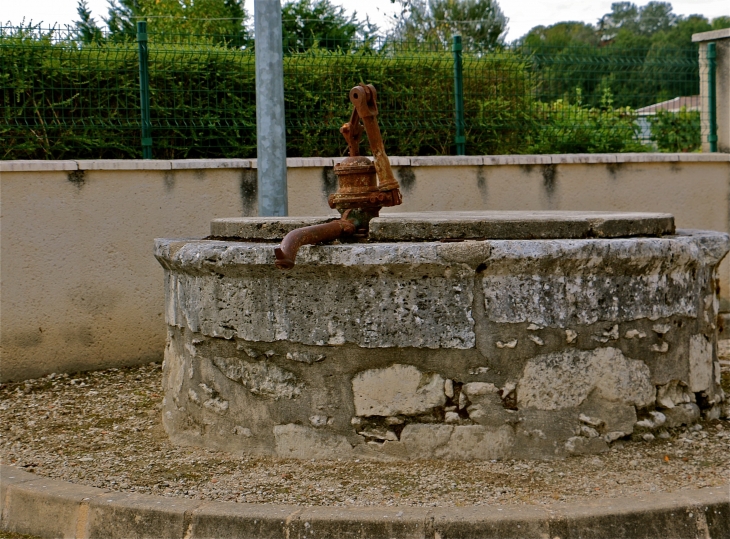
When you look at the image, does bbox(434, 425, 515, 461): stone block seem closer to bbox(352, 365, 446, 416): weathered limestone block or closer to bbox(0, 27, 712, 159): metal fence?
bbox(352, 365, 446, 416): weathered limestone block

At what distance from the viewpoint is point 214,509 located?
120 inches

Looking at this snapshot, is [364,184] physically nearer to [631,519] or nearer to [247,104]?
[631,519]

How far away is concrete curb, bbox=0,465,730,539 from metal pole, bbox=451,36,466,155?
4.46m

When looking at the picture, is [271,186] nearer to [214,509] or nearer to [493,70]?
[214,509]

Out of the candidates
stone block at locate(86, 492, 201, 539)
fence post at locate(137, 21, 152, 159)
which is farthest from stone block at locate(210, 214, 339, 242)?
fence post at locate(137, 21, 152, 159)

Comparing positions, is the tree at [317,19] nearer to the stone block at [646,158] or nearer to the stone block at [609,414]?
the stone block at [646,158]

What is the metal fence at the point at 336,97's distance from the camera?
6336mm

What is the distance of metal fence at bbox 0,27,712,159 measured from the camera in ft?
20.8

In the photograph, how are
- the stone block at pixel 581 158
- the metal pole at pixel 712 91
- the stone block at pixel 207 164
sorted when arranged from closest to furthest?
the stone block at pixel 207 164 < the stone block at pixel 581 158 < the metal pole at pixel 712 91

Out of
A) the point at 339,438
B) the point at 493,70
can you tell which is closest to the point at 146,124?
the point at 493,70

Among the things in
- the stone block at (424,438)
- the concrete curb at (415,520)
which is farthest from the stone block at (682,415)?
the stone block at (424,438)

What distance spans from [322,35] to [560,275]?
6.79m

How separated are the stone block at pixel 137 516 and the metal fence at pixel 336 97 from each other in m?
3.70

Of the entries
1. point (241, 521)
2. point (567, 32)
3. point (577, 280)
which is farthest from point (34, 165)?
point (567, 32)
